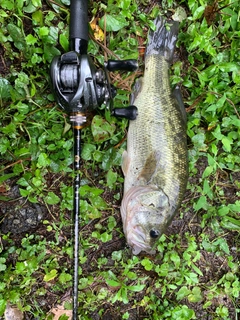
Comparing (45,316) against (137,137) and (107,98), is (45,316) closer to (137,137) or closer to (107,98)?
(137,137)

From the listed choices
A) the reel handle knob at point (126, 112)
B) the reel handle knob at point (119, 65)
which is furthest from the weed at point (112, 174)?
the reel handle knob at point (119, 65)

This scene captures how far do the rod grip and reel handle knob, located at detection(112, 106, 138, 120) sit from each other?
594 mm

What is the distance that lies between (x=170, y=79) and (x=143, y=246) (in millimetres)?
1451

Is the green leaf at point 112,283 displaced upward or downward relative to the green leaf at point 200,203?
downward

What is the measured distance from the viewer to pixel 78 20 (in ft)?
8.73

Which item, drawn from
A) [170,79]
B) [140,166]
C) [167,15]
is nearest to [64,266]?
[140,166]

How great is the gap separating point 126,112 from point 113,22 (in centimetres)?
81

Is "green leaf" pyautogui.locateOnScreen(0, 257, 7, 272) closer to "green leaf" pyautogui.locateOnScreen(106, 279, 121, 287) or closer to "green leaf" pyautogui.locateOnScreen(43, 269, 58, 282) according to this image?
"green leaf" pyautogui.locateOnScreen(43, 269, 58, 282)

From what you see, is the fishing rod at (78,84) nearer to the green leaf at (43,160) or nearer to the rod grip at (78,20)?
the rod grip at (78,20)

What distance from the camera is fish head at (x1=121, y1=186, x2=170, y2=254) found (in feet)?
9.12

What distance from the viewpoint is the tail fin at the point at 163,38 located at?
310cm

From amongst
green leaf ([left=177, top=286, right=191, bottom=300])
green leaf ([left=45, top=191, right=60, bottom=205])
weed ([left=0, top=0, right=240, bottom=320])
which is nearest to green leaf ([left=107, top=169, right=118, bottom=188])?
weed ([left=0, top=0, right=240, bottom=320])

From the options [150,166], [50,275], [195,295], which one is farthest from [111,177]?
[195,295]

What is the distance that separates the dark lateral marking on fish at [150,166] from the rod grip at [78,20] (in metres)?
1.04
